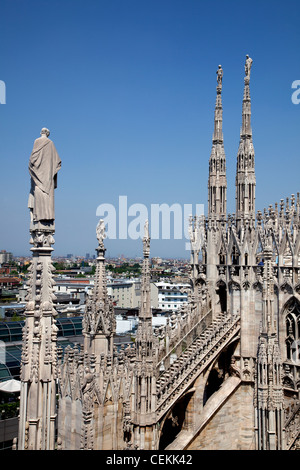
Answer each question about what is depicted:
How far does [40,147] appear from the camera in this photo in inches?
250

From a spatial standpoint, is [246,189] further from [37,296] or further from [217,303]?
[37,296]

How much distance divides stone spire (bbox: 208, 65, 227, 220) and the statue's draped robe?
16.3 m

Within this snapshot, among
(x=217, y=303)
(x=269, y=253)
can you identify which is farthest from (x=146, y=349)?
(x=217, y=303)

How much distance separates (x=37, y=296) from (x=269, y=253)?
7.83m

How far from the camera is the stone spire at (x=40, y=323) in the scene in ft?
19.6

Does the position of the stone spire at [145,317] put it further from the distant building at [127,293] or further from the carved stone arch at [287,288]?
the distant building at [127,293]

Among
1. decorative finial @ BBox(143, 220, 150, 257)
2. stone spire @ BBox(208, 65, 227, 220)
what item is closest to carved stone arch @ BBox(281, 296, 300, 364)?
stone spire @ BBox(208, 65, 227, 220)

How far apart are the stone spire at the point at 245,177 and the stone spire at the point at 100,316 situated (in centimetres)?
994

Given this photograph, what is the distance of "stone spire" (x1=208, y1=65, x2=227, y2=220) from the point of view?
2234cm

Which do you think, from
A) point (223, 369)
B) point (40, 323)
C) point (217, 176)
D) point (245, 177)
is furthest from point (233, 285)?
point (40, 323)

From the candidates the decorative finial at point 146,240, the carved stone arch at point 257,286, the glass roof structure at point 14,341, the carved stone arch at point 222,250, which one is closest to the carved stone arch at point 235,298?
the carved stone arch at point 257,286

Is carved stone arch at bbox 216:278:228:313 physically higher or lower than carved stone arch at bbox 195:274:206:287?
lower

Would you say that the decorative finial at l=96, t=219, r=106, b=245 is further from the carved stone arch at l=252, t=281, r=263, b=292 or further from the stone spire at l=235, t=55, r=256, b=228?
the stone spire at l=235, t=55, r=256, b=228
